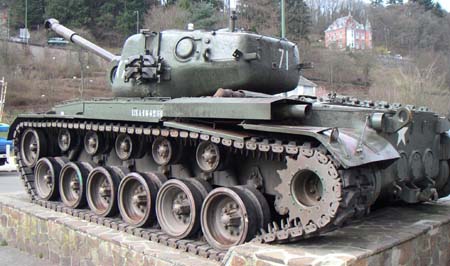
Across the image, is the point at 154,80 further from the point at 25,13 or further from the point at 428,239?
the point at 25,13

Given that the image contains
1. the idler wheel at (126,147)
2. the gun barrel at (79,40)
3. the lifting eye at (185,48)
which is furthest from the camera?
the gun barrel at (79,40)

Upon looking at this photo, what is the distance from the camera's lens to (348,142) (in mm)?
5715

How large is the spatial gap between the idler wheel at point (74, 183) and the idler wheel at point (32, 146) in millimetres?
825

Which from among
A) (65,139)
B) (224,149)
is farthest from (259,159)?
(65,139)

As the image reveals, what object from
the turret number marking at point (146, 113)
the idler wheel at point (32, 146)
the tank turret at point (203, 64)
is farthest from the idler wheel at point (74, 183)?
the turret number marking at point (146, 113)

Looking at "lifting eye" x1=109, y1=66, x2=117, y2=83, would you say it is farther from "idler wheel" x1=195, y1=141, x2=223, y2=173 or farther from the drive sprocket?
the drive sprocket

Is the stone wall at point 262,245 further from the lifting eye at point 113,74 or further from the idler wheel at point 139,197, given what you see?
the lifting eye at point 113,74

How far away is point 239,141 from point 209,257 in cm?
150

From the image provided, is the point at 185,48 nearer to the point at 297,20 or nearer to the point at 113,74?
the point at 113,74

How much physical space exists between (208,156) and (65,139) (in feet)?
12.1

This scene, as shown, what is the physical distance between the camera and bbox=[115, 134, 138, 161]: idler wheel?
853 cm

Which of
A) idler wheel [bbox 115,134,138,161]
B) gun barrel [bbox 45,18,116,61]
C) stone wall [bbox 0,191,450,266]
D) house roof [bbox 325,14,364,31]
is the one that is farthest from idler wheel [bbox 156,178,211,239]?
house roof [bbox 325,14,364,31]

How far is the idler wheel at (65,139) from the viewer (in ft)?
32.0

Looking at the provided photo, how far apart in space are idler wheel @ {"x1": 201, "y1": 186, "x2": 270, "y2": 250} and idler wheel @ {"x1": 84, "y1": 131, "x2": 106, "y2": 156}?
283 centimetres
